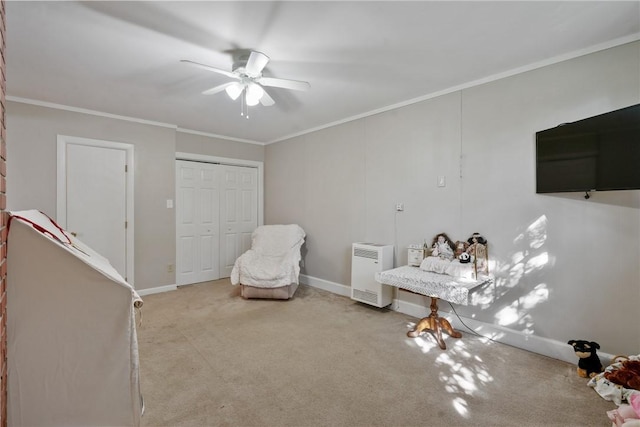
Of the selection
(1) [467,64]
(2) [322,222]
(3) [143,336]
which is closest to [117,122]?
(3) [143,336]

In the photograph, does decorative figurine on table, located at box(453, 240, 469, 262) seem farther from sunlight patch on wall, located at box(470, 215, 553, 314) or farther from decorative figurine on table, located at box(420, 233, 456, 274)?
sunlight patch on wall, located at box(470, 215, 553, 314)

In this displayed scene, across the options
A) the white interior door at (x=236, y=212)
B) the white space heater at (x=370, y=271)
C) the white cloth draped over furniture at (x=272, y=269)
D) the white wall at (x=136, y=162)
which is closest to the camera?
the white wall at (x=136, y=162)

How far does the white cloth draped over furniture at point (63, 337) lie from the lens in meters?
1.12

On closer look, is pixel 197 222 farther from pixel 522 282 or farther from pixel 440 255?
pixel 522 282

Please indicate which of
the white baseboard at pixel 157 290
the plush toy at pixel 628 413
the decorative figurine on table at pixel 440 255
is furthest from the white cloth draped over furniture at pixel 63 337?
the white baseboard at pixel 157 290

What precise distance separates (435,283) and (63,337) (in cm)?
247

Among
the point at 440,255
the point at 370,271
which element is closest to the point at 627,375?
the point at 440,255

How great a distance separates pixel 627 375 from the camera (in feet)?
6.18

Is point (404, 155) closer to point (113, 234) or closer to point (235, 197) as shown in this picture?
point (235, 197)

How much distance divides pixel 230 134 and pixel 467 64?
144 inches

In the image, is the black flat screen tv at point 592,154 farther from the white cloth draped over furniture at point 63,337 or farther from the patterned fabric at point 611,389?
the white cloth draped over furniture at point 63,337

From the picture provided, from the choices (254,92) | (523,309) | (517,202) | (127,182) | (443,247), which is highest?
(254,92)

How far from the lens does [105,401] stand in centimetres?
120

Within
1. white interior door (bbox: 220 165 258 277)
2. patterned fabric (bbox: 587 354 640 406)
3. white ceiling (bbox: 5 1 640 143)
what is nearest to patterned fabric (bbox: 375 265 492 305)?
patterned fabric (bbox: 587 354 640 406)
